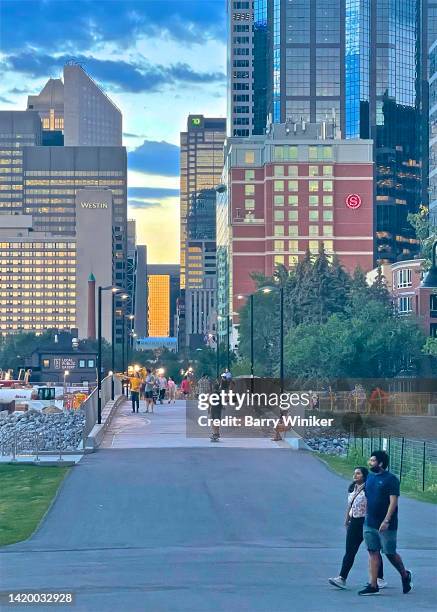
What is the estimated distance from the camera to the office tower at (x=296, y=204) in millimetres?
184125

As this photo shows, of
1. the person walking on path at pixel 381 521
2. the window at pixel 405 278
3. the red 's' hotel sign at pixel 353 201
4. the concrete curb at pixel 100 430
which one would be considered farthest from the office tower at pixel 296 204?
the person walking on path at pixel 381 521

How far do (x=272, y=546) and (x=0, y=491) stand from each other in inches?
413

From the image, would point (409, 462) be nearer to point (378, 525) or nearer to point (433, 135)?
point (378, 525)

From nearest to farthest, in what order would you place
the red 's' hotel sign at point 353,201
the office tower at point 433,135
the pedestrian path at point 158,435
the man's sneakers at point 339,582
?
the man's sneakers at point 339,582
the pedestrian path at point 158,435
the office tower at point 433,135
the red 's' hotel sign at point 353,201

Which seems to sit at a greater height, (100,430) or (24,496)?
(100,430)

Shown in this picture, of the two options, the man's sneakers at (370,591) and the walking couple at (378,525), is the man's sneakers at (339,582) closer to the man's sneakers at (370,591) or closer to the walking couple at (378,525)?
the walking couple at (378,525)

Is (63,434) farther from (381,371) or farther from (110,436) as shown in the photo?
(381,371)

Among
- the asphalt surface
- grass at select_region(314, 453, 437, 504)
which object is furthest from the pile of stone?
grass at select_region(314, 453, 437, 504)

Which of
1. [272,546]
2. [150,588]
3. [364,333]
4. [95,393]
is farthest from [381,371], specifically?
[150,588]

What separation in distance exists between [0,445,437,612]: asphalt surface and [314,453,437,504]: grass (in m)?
0.56

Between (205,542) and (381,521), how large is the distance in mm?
5883

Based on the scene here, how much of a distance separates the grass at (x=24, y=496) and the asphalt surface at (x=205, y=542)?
0.37 meters

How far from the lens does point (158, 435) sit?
41656 millimetres

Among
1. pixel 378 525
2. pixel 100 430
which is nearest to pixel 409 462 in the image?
pixel 100 430
